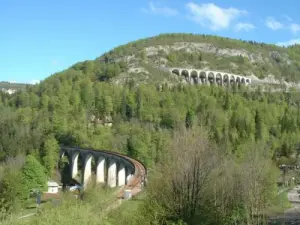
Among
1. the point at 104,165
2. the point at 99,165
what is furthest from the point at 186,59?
the point at 99,165

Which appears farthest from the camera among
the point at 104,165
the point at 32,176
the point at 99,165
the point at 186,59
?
the point at 186,59

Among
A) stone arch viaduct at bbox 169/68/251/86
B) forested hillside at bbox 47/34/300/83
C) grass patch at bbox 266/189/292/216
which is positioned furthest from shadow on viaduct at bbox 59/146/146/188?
stone arch viaduct at bbox 169/68/251/86

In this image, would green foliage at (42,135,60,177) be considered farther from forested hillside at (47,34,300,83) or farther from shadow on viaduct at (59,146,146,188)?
forested hillside at (47,34,300,83)

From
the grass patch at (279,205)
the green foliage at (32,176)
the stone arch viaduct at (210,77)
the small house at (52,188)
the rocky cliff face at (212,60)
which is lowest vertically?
the small house at (52,188)

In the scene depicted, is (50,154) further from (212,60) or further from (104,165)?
(212,60)

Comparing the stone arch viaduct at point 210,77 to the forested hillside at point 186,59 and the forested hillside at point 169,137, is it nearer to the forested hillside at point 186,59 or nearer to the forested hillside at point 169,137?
the forested hillside at point 186,59

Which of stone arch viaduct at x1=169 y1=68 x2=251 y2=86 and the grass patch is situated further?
stone arch viaduct at x1=169 y1=68 x2=251 y2=86

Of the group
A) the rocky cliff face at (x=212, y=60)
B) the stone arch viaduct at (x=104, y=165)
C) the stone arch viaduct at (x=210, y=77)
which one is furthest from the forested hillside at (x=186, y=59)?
the stone arch viaduct at (x=104, y=165)

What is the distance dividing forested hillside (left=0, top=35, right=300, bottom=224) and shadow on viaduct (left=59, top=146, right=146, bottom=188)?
9.17 ft

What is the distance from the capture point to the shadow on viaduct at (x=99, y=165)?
5616cm

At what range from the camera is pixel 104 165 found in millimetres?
63438

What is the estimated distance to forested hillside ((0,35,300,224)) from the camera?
71.3 feet

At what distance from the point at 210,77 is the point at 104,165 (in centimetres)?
9107

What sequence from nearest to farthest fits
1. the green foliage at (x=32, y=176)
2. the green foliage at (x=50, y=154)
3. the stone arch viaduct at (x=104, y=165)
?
the green foliage at (x=32, y=176) < the stone arch viaduct at (x=104, y=165) < the green foliage at (x=50, y=154)
